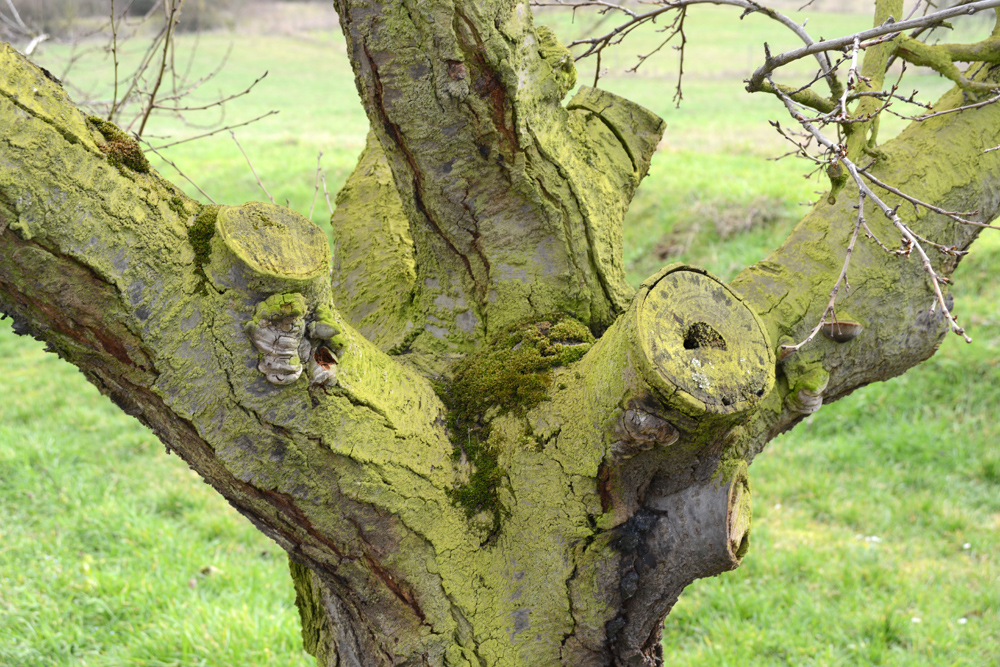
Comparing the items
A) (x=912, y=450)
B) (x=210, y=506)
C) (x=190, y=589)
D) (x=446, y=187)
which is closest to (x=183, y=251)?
(x=446, y=187)

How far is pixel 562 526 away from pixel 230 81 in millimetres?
22160

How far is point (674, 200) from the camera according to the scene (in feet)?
27.3

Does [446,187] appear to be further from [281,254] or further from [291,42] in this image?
[291,42]

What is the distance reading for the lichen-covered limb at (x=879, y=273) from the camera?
1.93 meters

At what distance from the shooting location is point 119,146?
137cm

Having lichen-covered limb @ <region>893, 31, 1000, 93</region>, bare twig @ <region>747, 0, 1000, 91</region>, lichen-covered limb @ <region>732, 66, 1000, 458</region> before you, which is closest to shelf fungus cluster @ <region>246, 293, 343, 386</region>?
lichen-covered limb @ <region>732, 66, 1000, 458</region>

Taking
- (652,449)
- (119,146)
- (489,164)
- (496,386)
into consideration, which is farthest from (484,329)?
(119,146)

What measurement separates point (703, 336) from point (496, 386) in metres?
0.60

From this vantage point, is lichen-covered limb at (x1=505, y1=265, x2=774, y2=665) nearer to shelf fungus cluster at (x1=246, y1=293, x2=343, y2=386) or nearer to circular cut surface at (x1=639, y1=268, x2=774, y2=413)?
circular cut surface at (x1=639, y1=268, x2=774, y2=413)

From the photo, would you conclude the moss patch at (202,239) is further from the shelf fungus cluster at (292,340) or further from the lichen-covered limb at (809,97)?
the lichen-covered limb at (809,97)

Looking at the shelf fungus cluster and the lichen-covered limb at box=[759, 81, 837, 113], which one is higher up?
the lichen-covered limb at box=[759, 81, 837, 113]

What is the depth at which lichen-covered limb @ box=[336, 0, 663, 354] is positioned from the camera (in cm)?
175

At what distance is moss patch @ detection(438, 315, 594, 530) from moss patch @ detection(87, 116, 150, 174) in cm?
93

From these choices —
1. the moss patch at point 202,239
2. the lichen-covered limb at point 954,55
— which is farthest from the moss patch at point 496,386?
the lichen-covered limb at point 954,55
